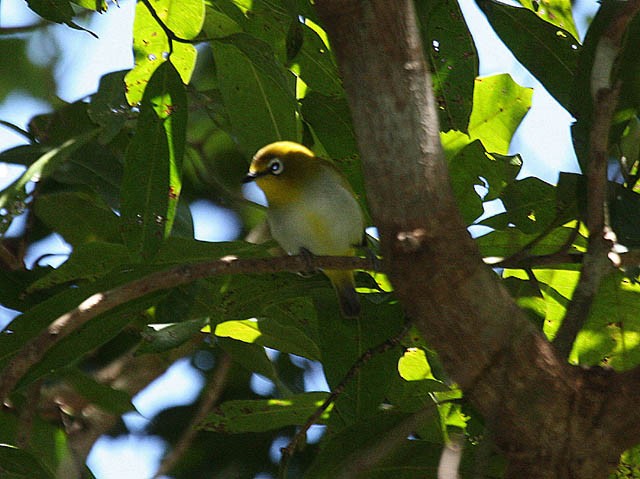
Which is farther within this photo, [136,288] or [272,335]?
[272,335]

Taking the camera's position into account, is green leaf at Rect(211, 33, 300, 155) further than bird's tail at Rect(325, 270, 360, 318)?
Yes

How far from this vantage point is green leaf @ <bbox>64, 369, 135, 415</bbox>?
75.8 inches

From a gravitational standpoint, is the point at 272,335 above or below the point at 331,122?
below

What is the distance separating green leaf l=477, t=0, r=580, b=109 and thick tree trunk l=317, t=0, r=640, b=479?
587mm

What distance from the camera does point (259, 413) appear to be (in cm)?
172

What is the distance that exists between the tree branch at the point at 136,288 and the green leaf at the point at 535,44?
1.85 ft

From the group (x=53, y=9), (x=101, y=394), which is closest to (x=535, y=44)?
(x=53, y=9)

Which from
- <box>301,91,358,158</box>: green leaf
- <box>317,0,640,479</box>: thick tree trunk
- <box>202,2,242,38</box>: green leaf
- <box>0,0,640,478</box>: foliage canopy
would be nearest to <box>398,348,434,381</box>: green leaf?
<box>0,0,640,478</box>: foliage canopy

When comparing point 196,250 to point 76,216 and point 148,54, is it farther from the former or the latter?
point 76,216

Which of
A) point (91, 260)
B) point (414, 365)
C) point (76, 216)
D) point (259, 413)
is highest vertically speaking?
point (76, 216)

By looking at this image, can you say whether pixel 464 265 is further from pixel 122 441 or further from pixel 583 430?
pixel 122 441

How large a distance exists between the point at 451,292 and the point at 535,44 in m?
0.73

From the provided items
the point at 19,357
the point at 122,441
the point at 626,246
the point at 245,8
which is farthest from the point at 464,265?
the point at 122,441

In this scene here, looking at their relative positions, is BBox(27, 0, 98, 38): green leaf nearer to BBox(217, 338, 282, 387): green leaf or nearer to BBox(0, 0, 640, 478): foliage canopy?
BBox(0, 0, 640, 478): foliage canopy
